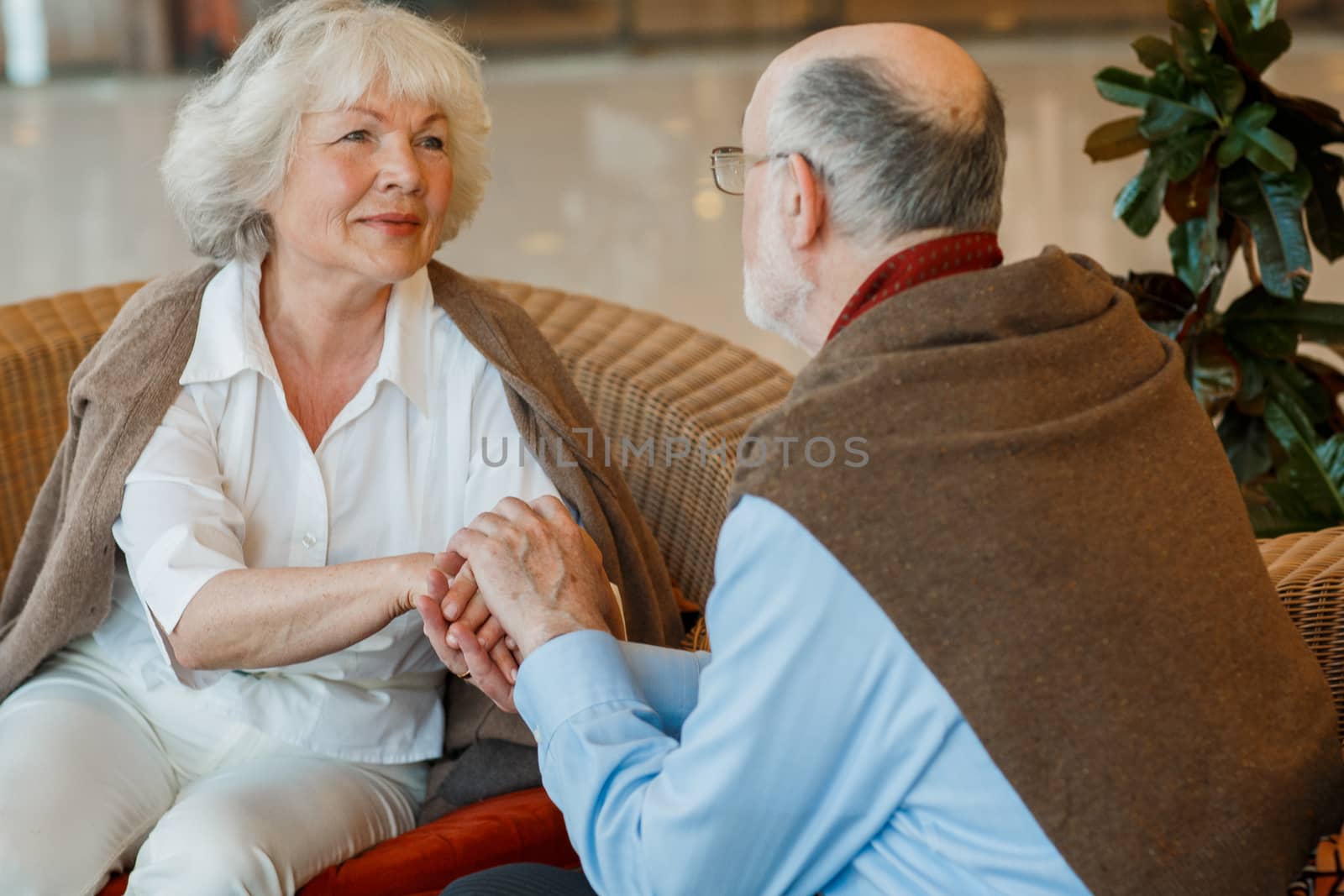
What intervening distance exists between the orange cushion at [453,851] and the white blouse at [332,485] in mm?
184

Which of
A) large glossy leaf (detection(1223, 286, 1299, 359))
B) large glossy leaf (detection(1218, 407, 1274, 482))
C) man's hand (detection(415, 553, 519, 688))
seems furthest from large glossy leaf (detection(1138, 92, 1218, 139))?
man's hand (detection(415, 553, 519, 688))

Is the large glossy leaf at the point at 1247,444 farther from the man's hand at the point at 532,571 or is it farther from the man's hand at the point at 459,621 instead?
the man's hand at the point at 459,621

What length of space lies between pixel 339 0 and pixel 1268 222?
5.56 ft

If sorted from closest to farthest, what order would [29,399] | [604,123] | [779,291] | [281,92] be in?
[779,291] → [281,92] → [29,399] → [604,123]

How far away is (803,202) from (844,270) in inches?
3.2

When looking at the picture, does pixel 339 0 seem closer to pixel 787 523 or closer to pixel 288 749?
pixel 288 749

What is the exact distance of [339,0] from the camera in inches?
79.7

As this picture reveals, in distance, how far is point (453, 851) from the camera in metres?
1.85

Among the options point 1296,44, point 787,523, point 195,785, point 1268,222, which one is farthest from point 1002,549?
point 1296,44

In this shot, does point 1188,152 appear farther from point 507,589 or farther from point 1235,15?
point 507,589

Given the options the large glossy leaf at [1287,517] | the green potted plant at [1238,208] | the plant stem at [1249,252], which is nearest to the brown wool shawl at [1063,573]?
the large glossy leaf at [1287,517]

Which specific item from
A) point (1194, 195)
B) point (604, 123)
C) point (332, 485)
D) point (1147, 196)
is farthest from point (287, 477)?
point (604, 123)

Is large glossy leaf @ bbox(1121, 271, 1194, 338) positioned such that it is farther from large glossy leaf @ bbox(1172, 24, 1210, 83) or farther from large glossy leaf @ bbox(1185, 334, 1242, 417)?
large glossy leaf @ bbox(1172, 24, 1210, 83)

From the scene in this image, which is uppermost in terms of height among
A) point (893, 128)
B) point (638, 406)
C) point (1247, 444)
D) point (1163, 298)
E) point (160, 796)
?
point (893, 128)
